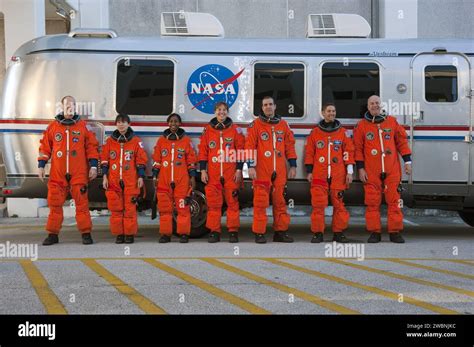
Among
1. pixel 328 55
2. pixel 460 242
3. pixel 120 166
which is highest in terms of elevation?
pixel 328 55

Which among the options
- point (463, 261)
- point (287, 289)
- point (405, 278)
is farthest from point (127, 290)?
point (463, 261)

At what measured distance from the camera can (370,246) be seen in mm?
8578

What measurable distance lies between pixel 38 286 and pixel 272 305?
7.95ft

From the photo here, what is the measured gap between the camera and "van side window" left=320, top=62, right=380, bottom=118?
906 centimetres

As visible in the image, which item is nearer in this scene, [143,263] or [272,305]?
[272,305]

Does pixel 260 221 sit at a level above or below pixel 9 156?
below

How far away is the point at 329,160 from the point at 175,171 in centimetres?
226

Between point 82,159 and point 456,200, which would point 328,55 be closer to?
point 456,200

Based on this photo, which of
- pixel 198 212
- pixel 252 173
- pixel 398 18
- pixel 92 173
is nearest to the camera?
pixel 252 173

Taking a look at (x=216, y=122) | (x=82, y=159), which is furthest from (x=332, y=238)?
(x=82, y=159)

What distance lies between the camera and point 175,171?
8695 millimetres

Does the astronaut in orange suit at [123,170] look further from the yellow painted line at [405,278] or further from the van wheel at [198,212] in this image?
the yellow painted line at [405,278]

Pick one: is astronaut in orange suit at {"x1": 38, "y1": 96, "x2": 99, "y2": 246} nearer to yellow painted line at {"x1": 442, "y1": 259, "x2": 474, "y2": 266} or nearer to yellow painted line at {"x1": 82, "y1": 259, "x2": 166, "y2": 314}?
yellow painted line at {"x1": 82, "y1": 259, "x2": 166, "y2": 314}

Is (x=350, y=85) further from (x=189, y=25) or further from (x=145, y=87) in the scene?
(x=145, y=87)
